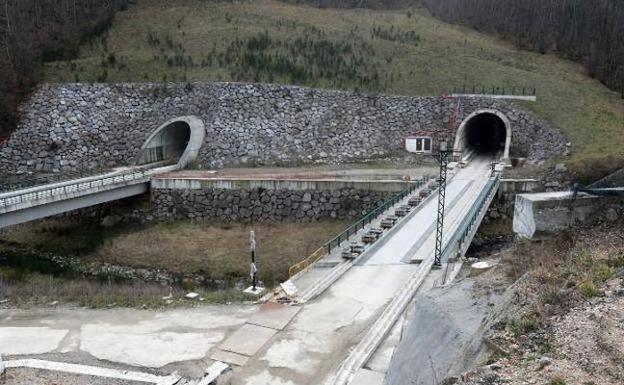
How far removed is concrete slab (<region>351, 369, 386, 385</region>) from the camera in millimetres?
10609

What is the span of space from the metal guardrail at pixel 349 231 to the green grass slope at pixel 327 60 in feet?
34.1

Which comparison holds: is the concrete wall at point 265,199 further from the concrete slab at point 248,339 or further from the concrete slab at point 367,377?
the concrete slab at point 367,377

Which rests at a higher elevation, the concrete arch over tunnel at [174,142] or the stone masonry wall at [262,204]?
the concrete arch over tunnel at [174,142]

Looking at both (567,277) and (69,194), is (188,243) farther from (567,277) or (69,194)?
(567,277)

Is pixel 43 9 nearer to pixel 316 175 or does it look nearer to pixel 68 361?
pixel 316 175

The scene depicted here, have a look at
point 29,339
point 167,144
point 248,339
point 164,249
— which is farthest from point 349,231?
point 167,144

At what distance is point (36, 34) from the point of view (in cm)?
4291

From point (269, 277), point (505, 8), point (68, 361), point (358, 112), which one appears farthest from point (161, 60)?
point (505, 8)

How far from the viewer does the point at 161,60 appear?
42188mm

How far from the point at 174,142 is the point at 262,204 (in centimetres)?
1197

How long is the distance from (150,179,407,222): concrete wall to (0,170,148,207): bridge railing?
1.63 meters

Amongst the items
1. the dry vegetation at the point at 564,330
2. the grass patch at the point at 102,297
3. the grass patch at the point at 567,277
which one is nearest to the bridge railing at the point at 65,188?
the grass patch at the point at 102,297

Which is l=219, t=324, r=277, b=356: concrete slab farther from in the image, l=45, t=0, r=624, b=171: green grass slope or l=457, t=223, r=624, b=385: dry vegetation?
l=45, t=0, r=624, b=171: green grass slope

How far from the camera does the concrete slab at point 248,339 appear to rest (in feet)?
39.9
